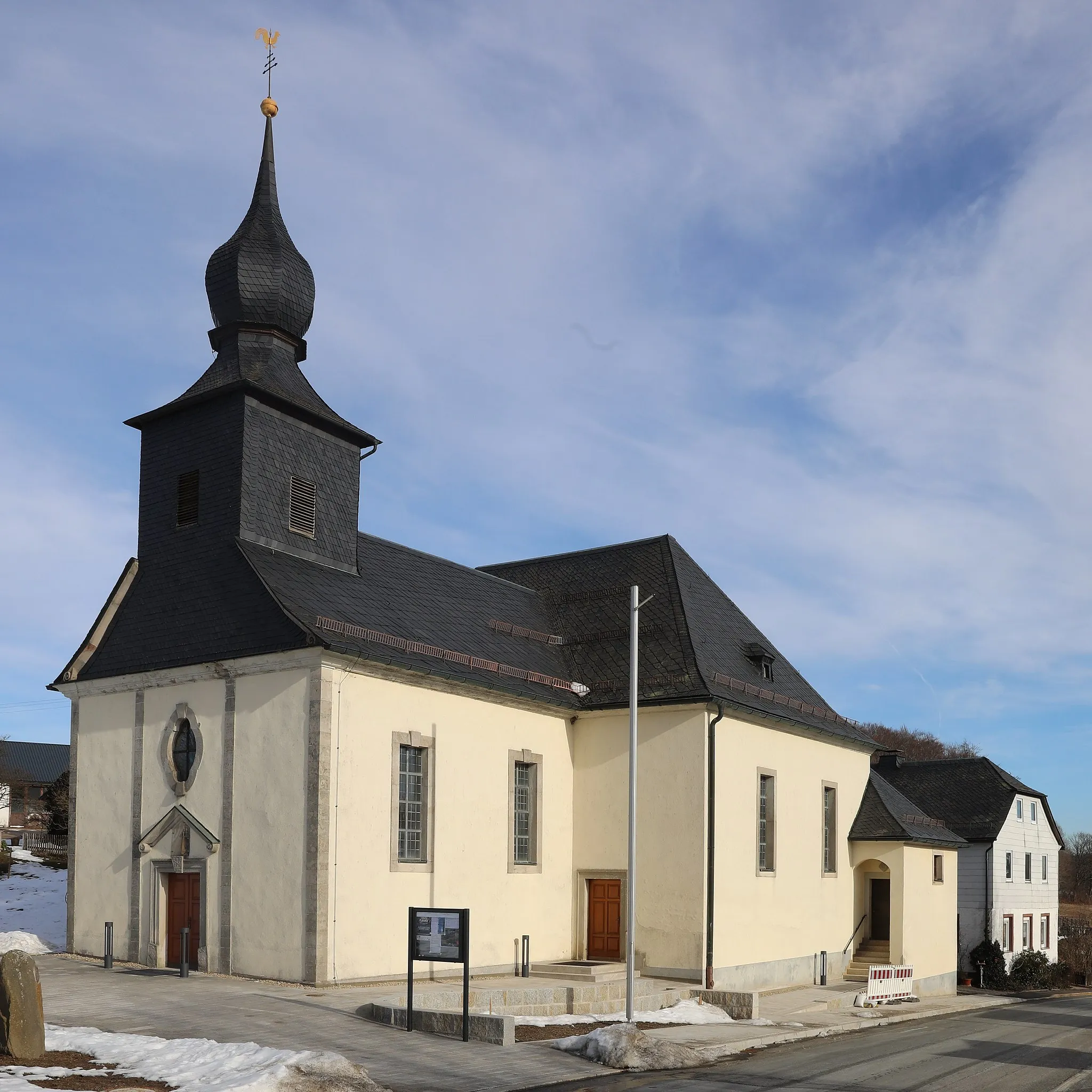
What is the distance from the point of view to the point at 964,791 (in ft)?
176

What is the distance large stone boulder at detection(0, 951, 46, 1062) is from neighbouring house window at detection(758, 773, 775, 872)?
64.2ft

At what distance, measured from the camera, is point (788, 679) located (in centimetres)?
3475

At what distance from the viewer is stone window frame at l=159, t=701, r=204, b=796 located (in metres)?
24.5

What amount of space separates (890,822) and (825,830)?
224 centimetres

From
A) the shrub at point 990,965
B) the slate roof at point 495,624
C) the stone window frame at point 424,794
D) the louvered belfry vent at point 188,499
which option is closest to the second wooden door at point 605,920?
the slate roof at point 495,624

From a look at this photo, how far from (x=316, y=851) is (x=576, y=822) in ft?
29.5

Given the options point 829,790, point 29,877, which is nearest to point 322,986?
point 829,790

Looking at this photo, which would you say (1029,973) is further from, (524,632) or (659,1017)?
(659,1017)

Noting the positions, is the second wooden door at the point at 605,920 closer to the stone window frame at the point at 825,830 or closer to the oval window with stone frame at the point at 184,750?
the stone window frame at the point at 825,830

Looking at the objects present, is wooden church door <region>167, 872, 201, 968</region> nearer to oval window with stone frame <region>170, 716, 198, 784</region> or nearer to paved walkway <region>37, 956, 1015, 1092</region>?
paved walkway <region>37, 956, 1015, 1092</region>

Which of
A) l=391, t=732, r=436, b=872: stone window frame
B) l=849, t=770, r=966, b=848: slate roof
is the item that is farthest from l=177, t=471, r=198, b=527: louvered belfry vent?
l=849, t=770, r=966, b=848: slate roof

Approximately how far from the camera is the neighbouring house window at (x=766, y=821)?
30297 millimetres

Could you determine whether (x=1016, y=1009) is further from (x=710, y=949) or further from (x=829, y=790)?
(x=710, y=949)

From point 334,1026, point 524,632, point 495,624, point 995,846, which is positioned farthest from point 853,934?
point 334,1026
